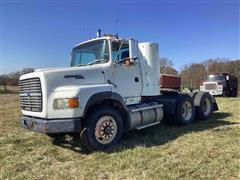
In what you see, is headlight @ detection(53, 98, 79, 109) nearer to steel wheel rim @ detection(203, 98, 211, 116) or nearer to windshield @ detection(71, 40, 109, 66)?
windshield @ detection(71, 40, 109, 66)

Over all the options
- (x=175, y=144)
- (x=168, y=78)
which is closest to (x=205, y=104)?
(x=168, y=78)

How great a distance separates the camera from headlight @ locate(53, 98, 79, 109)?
5.35m

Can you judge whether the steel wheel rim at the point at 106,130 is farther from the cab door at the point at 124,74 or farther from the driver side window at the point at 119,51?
the driver side window at the point at 119,51

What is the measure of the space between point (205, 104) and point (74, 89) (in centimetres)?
604

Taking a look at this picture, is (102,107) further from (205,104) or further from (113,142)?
(205,104)

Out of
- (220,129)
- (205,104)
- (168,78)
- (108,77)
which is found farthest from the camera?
(205,104)

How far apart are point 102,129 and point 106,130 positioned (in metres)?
0.11

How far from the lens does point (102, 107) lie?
19.6 ft

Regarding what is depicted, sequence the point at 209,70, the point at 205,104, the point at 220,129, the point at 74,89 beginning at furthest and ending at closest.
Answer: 1. the point at 209,70
2. the point at 205,104
3. the point at 220,129
4. the point at 74,89

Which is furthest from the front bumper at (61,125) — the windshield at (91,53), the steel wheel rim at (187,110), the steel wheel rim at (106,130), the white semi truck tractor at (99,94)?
the steel wheel rim at (187,110)

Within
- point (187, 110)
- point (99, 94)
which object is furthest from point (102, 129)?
point (187, 110)

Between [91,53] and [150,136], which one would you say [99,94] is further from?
[150,136]

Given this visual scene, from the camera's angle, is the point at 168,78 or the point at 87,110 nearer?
the point at 87,110

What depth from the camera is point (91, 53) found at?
681cm
